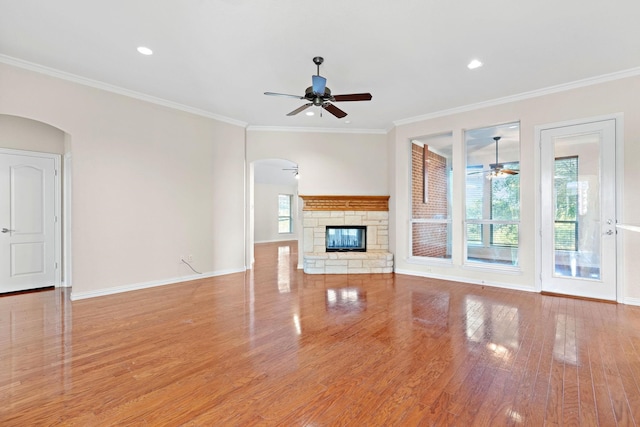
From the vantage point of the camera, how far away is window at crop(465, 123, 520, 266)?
4875 millimetres

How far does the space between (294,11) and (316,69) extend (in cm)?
111

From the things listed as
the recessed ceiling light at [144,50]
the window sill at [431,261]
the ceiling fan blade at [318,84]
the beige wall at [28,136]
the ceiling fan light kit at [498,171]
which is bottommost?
the window sill at [431,261]

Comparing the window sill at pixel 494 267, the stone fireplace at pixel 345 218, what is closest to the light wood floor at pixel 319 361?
the window sill at pixel 494 267

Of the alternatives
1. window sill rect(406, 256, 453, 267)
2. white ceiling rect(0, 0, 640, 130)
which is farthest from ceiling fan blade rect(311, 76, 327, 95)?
window sill rect(406, 256, 453, 267)

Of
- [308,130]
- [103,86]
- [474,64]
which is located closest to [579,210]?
[474,64]

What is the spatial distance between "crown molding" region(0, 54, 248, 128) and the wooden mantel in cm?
234

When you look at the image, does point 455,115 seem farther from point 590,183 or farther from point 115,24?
point 115,24

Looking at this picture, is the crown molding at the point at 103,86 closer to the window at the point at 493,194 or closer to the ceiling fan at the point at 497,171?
the window at the point at 493,194

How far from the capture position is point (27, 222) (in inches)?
183

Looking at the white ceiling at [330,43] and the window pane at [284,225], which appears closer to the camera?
the white ceiling at [330,43]

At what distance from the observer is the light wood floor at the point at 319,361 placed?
1.82 m

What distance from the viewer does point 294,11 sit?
2.72 m

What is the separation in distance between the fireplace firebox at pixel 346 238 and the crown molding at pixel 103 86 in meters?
3.09

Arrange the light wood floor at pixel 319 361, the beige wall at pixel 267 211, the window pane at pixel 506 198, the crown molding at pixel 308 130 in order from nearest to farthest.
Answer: the light wood floor at pixel 319 361, the window pane at pixel 506 198, the crown molding at pixel 308 130, the beige wall at pixel 267 211
